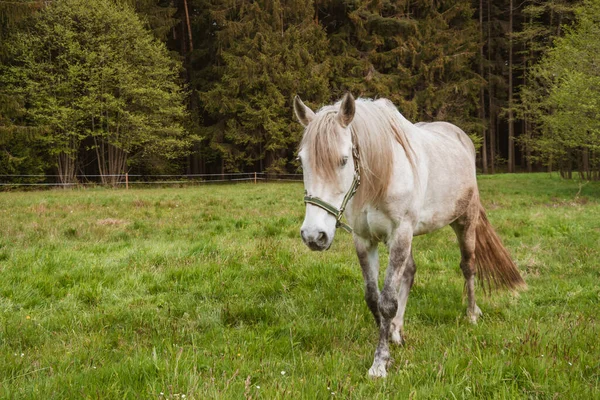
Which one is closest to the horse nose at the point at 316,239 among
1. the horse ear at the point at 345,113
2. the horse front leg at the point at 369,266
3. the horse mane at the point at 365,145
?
the horse mane at the point at 365,145

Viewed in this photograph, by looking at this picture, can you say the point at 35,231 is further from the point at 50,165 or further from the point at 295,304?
the point at 50,165

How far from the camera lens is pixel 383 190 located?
10.2 ft

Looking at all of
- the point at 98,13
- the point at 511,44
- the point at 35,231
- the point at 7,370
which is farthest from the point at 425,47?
the point at 7,370

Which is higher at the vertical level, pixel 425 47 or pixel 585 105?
pixel 425 47

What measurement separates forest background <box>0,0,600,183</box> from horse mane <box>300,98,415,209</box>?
20554mm

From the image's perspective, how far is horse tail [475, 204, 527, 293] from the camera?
15.4 feet

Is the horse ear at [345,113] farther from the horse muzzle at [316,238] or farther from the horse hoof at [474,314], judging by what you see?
the horse hoof at [474,314]

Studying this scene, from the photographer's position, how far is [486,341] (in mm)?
3254

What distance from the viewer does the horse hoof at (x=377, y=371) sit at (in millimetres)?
2774

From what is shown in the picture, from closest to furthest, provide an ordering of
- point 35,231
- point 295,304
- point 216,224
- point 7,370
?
point 7,370 → point 295,304 → point 35,231 → point 216,224

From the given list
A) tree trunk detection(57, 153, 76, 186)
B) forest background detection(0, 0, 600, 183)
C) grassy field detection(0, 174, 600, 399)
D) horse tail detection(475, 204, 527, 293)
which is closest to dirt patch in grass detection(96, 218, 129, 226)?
grassy field detection(0, 174, 600, 399)

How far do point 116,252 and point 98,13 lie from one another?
24.9 m

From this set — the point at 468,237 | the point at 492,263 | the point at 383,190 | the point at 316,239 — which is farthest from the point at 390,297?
the point at 492,263

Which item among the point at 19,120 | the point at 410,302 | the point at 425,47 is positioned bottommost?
the point at 410,302
